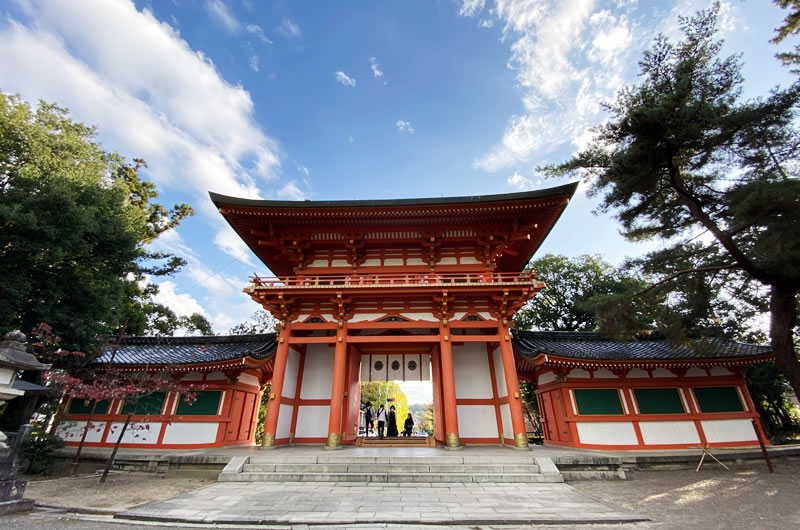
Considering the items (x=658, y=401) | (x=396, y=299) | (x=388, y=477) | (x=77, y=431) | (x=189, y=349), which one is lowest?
(x=388, y=477)

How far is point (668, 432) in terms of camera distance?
10.6 meters

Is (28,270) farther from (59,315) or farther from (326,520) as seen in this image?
(326,520)

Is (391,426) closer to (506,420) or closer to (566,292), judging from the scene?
(506,420)

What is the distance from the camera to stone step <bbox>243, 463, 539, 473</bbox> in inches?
294

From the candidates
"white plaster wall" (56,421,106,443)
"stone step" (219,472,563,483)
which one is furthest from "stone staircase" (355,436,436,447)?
"white plaster wall" (56,421,106,443)

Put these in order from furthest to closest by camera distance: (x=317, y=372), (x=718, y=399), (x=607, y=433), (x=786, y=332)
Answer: (x=317, y=372) < (x=718, y=399) < (x=607, y=433) < (x=786, y=332)

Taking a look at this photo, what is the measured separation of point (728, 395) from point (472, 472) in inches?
397

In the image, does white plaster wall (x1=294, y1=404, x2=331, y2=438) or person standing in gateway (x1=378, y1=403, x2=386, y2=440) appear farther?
person standing in gateway (x1=378, y1=403, x2=386, y2=440)

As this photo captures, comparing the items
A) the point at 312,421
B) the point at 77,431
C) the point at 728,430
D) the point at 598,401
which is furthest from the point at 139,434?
the point at 728,430

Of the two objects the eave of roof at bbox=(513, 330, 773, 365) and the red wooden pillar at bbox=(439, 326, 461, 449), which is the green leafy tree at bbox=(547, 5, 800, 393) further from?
the red wooden pillar at bbox=(439, 326, 461, 449)

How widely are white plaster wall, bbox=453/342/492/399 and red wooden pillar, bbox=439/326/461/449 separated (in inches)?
55.7

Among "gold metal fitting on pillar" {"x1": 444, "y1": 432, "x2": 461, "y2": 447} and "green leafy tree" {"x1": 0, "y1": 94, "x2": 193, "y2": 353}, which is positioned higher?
"green leafy tree" {"x1": 0, "y1": 94, "x2": 193, "y2": 353}

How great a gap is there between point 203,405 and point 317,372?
155 inches

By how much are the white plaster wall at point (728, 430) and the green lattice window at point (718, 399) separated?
39cm
